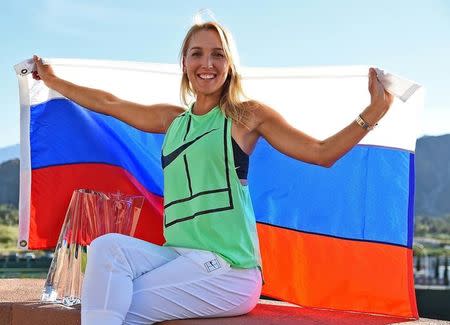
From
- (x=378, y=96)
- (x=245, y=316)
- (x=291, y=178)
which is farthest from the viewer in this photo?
(x=291, y=178)

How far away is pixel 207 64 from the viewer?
334cm

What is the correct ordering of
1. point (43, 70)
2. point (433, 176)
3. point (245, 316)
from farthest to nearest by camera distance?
point (433, 176) → point (43, 70) → point (245, 316)

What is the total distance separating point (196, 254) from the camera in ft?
10.2

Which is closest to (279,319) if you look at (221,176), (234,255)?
(234,255)

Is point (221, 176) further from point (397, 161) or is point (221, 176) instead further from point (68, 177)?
point (68, 177)

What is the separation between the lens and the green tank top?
3158mm

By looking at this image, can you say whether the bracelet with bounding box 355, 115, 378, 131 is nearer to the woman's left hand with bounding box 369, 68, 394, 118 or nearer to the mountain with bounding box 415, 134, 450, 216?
the woman's left hand with bounding box 369, 68, 394, 118

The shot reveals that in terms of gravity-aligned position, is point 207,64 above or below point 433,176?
above

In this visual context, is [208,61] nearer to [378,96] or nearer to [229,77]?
[229,77]

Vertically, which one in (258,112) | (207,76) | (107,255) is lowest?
(107,255)

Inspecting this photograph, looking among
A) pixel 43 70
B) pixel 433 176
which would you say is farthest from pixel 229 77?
pixel 433 176

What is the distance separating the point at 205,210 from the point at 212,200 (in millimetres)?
46

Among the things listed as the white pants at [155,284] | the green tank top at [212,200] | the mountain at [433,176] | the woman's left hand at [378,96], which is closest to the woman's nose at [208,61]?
the green tank top at [212,200]

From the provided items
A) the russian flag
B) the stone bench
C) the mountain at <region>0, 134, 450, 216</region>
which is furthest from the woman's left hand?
the mountain at <region>0, 134, 450, 216</region>
